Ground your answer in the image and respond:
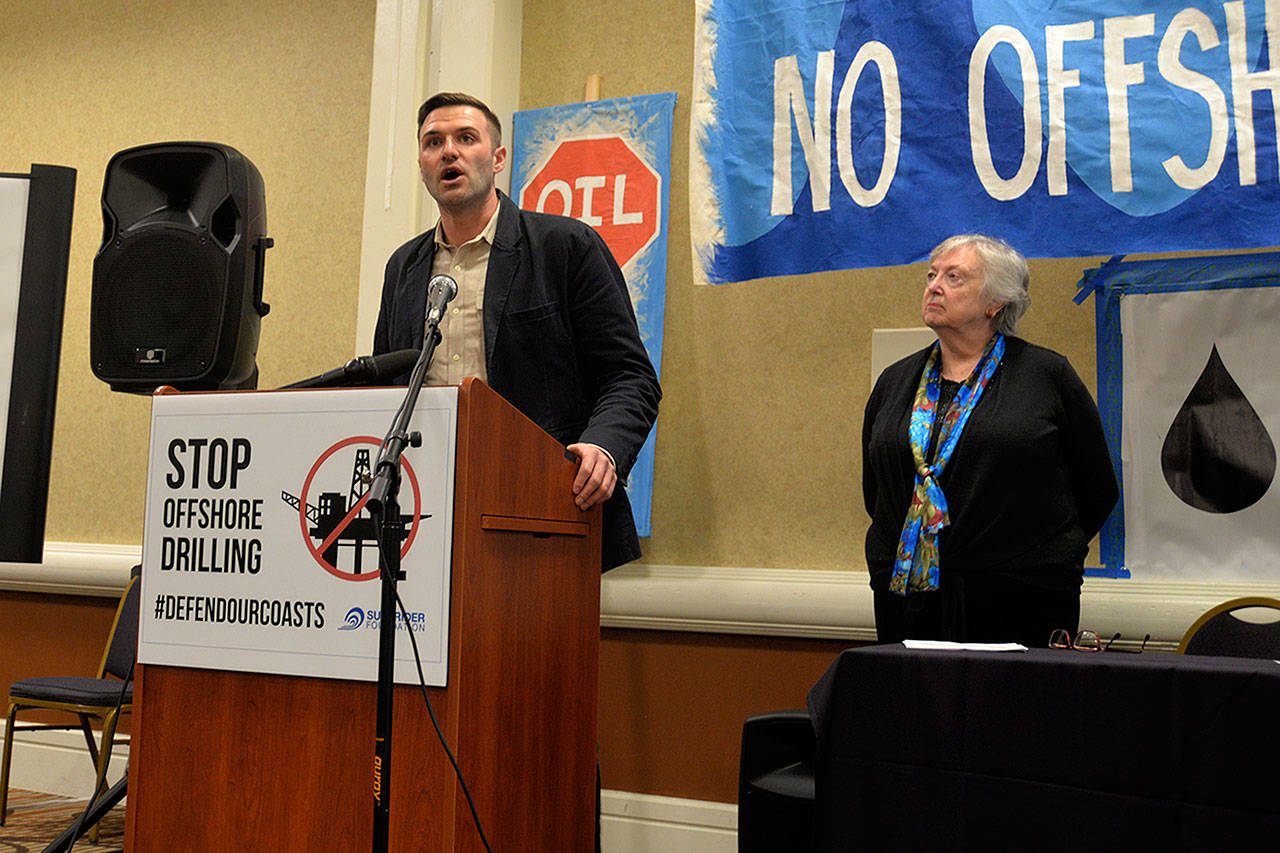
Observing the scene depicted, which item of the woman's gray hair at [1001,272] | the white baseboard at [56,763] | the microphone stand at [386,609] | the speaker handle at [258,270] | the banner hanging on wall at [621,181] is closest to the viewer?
the microphone stand at [386,609]

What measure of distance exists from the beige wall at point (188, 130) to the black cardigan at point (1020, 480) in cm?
236

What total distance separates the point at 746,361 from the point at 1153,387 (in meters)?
1.18

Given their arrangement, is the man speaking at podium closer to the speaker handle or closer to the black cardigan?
the speaker handle

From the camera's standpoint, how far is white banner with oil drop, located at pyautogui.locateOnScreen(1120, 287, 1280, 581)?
112 inches

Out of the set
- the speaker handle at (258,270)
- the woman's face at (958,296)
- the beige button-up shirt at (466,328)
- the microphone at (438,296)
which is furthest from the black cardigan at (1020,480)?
the speaker handle at (258,270)

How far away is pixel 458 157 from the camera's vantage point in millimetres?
2279

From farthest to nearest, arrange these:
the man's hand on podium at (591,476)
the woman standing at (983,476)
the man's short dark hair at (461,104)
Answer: the woman standing at (983,476), the man's short dark hair at (461,104), the man's hand on podium at (591,476)

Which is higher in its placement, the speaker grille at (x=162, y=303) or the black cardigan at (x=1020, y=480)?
the speaker grille at (x=162, y=303)

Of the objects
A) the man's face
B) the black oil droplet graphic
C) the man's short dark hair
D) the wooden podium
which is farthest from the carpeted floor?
the black oil droplet graphic

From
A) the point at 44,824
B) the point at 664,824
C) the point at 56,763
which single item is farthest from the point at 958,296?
the point at 56,763

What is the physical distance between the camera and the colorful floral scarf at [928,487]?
2.52 m

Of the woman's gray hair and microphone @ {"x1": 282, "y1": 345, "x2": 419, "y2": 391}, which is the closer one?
microphone @ {"x1": 282, "y1": 345, "x2": 419, "y2": 391}

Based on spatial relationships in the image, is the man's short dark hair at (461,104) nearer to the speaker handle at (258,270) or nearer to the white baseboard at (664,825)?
the speaker handle at (258,270)

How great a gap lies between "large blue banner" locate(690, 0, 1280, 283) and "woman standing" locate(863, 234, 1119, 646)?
0.18 metres
